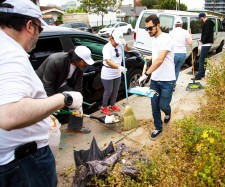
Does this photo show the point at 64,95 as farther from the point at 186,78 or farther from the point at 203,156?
the point at 186,78

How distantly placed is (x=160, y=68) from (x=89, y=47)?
1.70 metres

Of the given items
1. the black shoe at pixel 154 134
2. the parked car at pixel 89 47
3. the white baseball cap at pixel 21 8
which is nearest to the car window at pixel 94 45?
the parked car at pixel 89 47

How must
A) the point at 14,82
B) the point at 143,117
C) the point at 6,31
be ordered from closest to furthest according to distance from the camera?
1. the point at 14,82
2. the point at 6,31
3. the point at 143,117

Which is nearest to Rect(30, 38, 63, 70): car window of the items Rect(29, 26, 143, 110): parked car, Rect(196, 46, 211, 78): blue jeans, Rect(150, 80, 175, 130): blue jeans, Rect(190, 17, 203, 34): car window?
Rect(29, 26, 143, 110): parked car

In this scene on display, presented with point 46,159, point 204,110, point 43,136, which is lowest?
point 204,110

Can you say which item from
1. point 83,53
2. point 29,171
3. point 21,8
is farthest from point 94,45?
point 29,171

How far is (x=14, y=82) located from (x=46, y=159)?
0.72 meters

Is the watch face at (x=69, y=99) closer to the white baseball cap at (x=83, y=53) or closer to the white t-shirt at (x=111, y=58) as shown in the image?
the white baseball cap at (x=83, y=53)

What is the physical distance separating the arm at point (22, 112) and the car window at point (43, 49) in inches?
100

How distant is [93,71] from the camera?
4258 millimetres

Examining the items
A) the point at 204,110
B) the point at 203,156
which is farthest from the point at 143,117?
the point at 203,156

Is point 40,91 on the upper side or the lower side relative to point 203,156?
upper

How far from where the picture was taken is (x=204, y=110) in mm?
3883

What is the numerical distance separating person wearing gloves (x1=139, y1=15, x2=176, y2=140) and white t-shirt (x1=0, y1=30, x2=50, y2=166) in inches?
83.2
